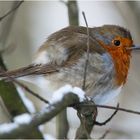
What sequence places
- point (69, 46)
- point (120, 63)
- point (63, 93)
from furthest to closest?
point (120, 63)
point (69, 46)
point (63, 93)

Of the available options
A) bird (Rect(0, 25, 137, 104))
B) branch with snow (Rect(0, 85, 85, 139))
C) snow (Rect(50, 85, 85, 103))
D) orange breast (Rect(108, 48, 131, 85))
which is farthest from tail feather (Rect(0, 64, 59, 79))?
branch with snow (Rect(0, 85, 85, 139))

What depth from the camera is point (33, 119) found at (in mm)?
1281

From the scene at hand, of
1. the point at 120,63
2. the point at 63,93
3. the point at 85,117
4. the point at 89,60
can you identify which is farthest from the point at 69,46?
the point at 63,93

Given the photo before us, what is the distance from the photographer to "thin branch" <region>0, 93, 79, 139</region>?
4.04ft

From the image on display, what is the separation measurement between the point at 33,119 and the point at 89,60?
3.76 feet

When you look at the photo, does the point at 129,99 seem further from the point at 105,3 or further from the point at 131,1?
the point at 105,3

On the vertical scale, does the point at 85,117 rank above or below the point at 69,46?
below

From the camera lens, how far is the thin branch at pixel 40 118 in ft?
4.04

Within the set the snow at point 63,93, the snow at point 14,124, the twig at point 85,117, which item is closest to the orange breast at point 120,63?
the twig at point 85,117

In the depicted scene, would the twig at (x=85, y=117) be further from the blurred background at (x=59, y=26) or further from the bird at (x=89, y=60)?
the blurred background at (x=59, y=26)

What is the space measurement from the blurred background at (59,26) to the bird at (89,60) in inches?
8.3

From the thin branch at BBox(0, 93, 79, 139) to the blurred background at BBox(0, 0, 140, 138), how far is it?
3.24 ft

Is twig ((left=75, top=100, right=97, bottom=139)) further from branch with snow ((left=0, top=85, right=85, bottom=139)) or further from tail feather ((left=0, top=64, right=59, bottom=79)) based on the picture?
tail feather ((left=0, top=64, right=59, bottom=79))

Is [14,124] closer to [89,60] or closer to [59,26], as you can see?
[89,60]
